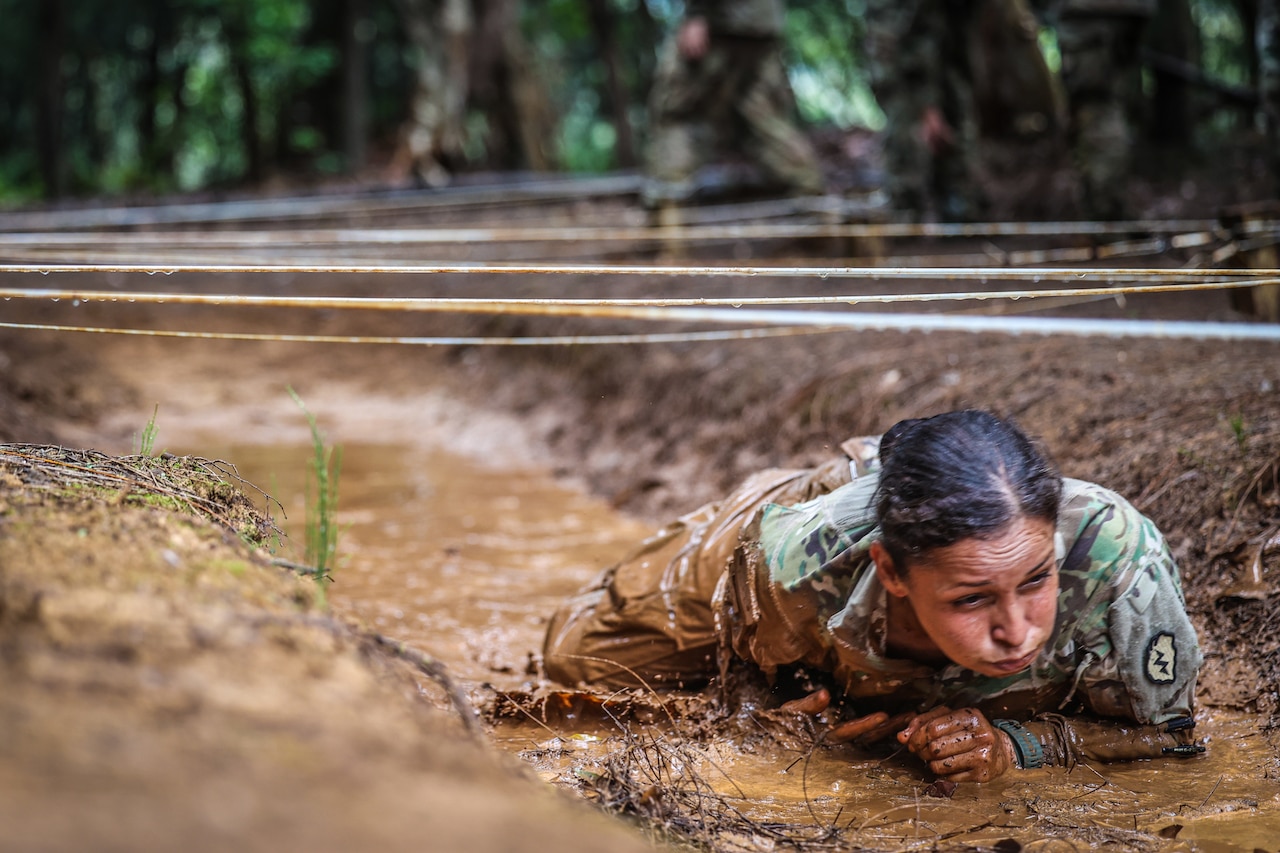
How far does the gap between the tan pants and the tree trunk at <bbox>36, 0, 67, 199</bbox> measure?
16.0 meters

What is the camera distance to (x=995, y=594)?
218cm

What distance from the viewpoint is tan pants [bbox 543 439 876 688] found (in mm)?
2994

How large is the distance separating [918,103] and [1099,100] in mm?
1550

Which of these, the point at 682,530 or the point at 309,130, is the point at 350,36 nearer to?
the point at 309,130

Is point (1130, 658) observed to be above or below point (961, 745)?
above

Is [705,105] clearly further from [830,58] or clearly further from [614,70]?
[830,58]

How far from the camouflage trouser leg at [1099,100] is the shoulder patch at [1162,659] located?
464 centimetres

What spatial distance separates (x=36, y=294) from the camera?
105 inches

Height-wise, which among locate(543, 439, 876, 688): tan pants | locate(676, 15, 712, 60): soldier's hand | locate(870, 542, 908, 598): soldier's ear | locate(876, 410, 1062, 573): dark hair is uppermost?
locate(676, 15, 712, 60): soldier's hand

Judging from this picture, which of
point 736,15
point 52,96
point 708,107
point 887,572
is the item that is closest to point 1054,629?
point 887,572

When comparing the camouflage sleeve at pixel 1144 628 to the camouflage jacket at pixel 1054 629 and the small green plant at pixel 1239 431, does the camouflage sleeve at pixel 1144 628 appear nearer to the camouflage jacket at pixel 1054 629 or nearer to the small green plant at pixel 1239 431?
the camouflage jacket at pixel 1054 629

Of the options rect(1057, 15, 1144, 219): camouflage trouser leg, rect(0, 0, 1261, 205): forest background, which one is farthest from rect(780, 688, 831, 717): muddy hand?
rect(0, 0, 1261, 205): forest background

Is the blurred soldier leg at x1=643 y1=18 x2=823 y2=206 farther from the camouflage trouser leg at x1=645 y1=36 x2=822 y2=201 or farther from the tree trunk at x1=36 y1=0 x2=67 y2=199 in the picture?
the tree trunk at x1=36 y1=0 x2=67 y2=199

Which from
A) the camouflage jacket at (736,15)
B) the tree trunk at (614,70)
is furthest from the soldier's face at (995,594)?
the tree trunk at (614,70)
